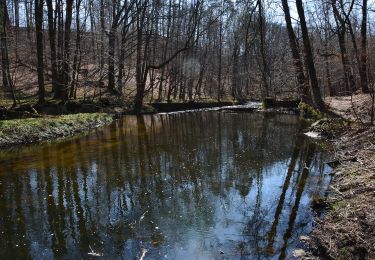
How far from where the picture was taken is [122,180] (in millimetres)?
10242

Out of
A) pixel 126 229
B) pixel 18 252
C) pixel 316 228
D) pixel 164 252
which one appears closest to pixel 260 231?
pixel 316 228

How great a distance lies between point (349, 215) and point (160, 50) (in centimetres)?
3799

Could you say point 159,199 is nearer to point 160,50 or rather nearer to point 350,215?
point 350,215

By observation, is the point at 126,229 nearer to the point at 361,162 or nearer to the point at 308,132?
the point at 361,162

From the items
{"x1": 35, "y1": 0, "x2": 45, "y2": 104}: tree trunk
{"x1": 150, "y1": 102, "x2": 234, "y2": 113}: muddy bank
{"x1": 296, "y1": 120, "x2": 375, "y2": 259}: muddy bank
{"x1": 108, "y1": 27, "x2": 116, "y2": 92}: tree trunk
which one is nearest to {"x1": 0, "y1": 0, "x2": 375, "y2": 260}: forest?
{"x1": 296, "y1": 120, "x2": 375, "y2": 259}: muddy bank

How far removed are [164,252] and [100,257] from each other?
95 centimetres

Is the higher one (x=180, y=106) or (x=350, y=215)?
(x=180, y=106)

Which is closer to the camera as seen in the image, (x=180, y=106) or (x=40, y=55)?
(x=40, y=55)

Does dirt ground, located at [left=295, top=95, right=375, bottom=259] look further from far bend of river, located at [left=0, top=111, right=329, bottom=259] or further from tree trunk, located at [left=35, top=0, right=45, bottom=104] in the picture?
tree trunk, located at [left=35, top=0, right=45, bottom=104]

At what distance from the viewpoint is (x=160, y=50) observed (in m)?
42.6

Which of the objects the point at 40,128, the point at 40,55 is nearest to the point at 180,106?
the point at 40,55

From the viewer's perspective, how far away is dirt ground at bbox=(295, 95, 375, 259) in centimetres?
542

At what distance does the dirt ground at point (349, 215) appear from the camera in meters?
5.42

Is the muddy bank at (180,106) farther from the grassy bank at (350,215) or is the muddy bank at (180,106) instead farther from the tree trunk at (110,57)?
the grassy bank at (350,215)
